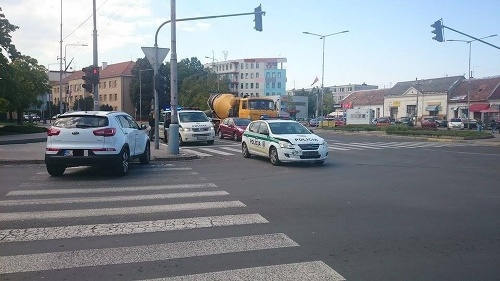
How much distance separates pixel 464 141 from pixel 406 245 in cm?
2834


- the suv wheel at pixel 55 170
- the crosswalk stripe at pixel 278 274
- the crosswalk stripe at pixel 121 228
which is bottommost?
the crosswalk stripe at pixel 278 274

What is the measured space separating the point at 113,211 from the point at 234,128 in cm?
2051

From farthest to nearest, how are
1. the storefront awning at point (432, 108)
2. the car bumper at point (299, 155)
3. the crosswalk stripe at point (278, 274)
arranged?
the storefront awning at point (432, 108) → the car bumper at point (299, 155) → the crosswalk stripe at point (278, 274)

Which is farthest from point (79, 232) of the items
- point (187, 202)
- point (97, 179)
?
point (97, 179)

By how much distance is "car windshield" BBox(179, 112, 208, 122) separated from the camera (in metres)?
25.9

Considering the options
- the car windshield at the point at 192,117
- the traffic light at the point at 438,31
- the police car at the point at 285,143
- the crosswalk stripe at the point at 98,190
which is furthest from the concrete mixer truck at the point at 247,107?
the crosswalk stripe at the point at 98,190

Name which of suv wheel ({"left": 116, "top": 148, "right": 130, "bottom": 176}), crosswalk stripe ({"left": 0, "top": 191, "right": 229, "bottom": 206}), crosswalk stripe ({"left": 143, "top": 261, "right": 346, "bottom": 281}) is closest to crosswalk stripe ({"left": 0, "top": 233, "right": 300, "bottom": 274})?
crosswalk stripe ({"left": 143, "top": 261, "right": 346, "bottom": 281})

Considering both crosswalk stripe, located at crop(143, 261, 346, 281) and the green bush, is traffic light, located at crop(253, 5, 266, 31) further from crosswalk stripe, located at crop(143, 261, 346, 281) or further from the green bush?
the green bush

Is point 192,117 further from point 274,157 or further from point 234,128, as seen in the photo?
point 274,157

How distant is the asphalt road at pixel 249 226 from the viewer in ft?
17.1

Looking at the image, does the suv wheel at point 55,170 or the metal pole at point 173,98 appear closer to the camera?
the suv wheel at point 55,170

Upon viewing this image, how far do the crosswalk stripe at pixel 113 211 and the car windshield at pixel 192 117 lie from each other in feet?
56.8

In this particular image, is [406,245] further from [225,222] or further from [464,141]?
[464,141]

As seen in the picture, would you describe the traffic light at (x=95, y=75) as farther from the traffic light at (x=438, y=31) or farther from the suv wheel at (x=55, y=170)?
the traffic light at (x=438, y=31)
